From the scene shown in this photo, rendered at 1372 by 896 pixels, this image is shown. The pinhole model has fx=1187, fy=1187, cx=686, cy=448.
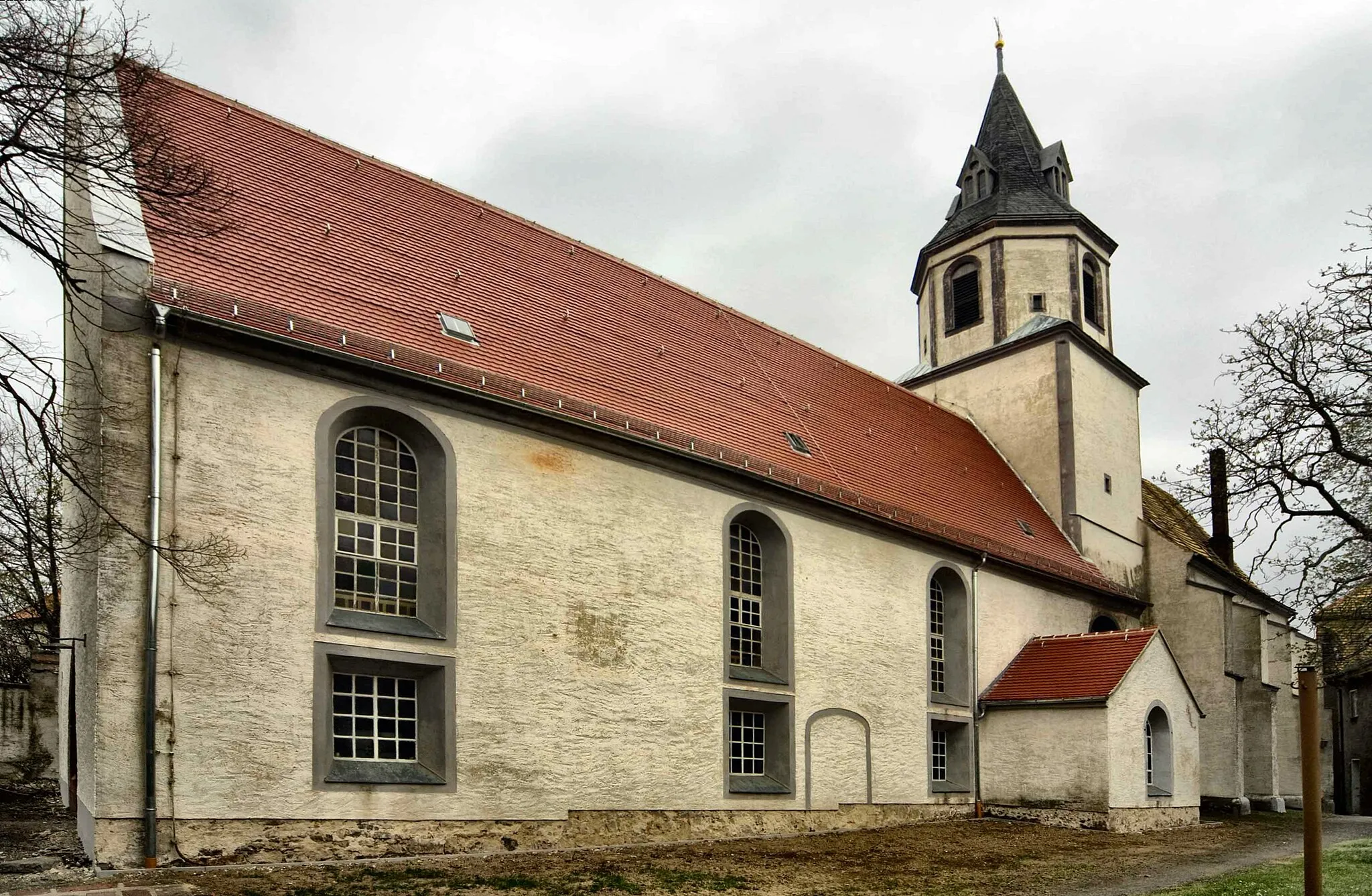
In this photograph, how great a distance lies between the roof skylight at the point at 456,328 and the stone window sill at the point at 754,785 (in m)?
7.25

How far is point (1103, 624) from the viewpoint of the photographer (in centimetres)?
2683

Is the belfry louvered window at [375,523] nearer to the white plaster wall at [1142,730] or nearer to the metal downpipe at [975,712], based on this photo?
the metal downpipe at [975,712]

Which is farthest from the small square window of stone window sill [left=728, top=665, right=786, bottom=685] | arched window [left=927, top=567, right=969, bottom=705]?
arched window [left=927, top=567, right=969, bottom=705]

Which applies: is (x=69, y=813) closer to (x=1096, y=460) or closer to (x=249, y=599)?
(x=249, y=599)

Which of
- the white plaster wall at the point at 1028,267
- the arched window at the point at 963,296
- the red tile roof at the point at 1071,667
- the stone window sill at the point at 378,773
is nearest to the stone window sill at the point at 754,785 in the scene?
the stone window sill at the point at 378,773

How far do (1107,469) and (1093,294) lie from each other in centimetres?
462

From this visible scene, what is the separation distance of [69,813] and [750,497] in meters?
10.5

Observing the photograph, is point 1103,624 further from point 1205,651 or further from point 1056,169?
point 1056,169

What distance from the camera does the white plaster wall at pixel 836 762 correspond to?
18.4m

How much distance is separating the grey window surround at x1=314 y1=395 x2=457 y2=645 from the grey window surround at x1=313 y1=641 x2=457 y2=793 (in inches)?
10.4

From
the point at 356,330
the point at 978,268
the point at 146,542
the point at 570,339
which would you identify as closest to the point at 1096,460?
the point at 978,268

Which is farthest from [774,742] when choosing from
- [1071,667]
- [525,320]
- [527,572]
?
[525,320]

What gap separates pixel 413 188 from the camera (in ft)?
60.8

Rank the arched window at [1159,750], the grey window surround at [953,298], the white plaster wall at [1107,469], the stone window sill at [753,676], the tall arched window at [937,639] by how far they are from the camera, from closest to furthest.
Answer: the stone window sill at [753,676] < the tall arched window at [937,639] < the arched window at [1159,750] < the white plaster wall at [1107,469] < the grey window surround at [953,298]
